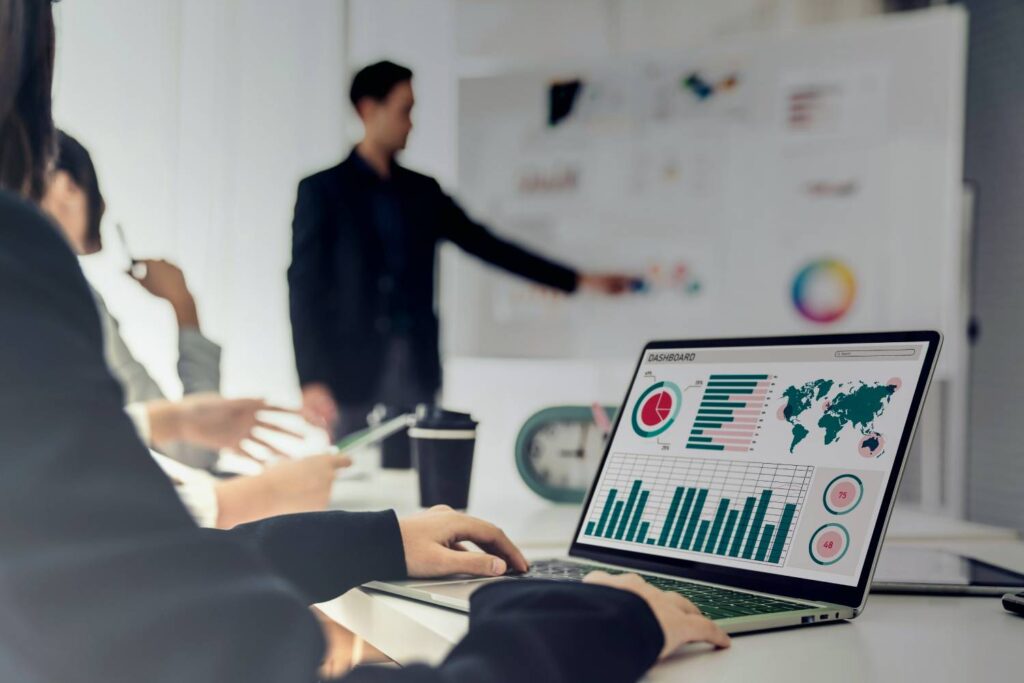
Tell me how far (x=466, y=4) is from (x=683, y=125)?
33.2 inches

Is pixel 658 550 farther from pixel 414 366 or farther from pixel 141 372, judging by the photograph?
pixel 414 366

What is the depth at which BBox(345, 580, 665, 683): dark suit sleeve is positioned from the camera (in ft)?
1.48

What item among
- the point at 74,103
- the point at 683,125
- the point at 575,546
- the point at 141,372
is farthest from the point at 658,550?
the point at 683,125

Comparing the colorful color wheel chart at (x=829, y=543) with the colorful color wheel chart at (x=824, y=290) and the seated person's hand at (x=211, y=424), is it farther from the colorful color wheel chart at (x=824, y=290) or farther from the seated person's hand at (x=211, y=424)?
the colorful color wheel chart at (x=824, y=290)

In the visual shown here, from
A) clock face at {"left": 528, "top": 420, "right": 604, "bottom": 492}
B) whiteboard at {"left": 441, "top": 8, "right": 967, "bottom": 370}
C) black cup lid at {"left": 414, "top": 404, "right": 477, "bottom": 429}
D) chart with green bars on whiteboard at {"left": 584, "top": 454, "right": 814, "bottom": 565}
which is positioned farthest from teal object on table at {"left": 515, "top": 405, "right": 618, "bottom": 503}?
whiteboard at {"left": 441, "top": 8, "right": 967, "bottom": 370}

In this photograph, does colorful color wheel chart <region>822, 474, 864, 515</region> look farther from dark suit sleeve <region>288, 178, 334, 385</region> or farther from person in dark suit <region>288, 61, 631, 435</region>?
dark suit sleeve <region>288, 178, 334, 385</region>

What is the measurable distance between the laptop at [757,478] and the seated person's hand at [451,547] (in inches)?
0.6

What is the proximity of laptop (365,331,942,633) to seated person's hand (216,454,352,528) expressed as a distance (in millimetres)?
353

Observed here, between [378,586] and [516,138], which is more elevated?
[516,138]

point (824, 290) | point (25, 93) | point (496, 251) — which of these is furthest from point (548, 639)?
point (496, 251)

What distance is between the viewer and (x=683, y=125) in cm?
235

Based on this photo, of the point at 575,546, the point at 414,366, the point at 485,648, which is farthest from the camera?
the point at 414,366

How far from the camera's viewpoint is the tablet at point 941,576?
31.3 inches

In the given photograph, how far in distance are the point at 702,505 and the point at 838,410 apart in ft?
0.48
